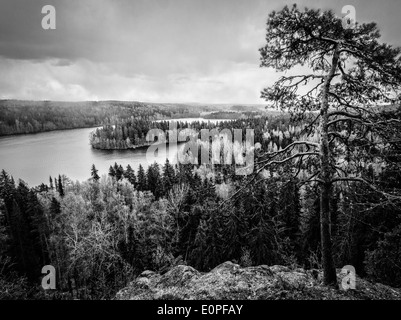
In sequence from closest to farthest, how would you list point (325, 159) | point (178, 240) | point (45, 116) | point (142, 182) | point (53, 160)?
point (325, 159), point (178, 240), point (142, 182), point (53, 160), point (45, 116)

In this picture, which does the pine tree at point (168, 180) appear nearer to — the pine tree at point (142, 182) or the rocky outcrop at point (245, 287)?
the pine tree at point (142, 182)

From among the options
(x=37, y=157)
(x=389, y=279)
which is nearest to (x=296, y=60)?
(x=389, y=279)

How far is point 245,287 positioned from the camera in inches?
261

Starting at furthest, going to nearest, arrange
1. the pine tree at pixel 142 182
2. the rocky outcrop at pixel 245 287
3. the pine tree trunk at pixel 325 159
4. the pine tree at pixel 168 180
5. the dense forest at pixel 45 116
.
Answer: the dense forest at pixel 45 116 < the pine tree at pixel 142 182 < the pine tree at pixel 168 180 < the rocky outcrop at pixel 245 287 < the pine tree trunk at pixel 325 159

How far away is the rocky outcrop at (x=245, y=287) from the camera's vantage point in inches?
240

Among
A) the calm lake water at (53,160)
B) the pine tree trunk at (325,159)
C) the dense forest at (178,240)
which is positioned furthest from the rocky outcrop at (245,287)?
the calm lake water at (53,160)

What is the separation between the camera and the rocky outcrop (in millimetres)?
6086

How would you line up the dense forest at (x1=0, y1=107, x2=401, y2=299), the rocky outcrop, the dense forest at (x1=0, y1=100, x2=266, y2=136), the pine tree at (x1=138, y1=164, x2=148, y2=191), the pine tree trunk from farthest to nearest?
the dense forest at (x1=0, y1=100, x2=266, y2=136)
the pine tree at (x1=138, y1=164, x2=148, y2=191)
the dense forest at (x1=0, y1=107, x2=401, y2=299)
the rocky outcrop
the pine tree trunk

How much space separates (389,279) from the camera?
35.3 ft

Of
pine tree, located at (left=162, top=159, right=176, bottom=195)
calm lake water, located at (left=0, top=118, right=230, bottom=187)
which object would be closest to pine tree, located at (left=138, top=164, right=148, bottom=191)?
pine tree, located at (left=162, top=159, right=176, bottom=195)

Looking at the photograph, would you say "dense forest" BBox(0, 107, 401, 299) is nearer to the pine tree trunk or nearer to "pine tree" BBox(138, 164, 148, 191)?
the pine tree trunk

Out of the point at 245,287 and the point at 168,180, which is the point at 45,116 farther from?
the point at 245,287

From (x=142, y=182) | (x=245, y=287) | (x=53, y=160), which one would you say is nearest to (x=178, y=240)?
(x=245, y=287)
